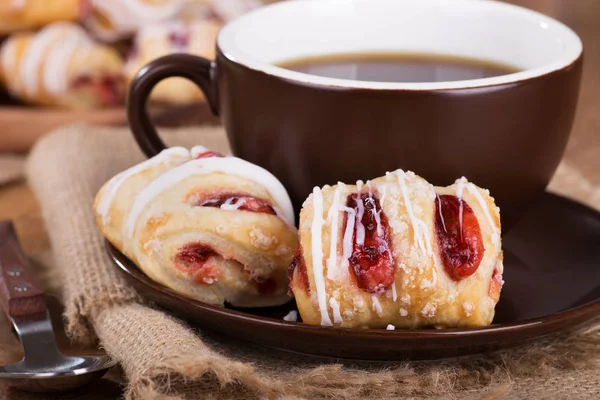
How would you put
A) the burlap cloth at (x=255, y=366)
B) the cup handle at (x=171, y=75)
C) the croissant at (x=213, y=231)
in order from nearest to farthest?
the burlap cloth at (x=255, y=366) → the croissant at (x=213, y=231) → the cup handle at (x=171, y=75)

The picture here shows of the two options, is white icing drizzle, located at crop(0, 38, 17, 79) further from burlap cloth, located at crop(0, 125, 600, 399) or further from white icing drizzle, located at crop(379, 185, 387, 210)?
white icing drizzle, located at crop(379, 185, 387, 210)

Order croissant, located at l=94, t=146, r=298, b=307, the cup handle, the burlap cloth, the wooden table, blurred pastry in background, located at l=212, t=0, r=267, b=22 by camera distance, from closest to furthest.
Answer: the burlap cloth, croissant, located at l=94, t=146, r=298, b=307, the cup handle, the wooden table, blurred pastry in background, located at l=212, t=0, r=267, b=22

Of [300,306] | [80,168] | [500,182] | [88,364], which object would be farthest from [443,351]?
[80,168]

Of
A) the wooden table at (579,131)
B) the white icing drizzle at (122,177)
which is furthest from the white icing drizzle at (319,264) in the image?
the wooden table at (579,131)

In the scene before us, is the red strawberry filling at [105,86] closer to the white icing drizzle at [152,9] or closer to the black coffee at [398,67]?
the white icing drizzle at [152,9]

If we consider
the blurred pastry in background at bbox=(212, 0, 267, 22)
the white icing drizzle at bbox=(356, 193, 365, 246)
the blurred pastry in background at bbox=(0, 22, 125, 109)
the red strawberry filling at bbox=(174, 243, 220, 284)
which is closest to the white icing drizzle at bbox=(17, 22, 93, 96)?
the blurred pastry in background at bbox=(0, 22, 125, 109)

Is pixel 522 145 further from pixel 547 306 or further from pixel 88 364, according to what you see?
pixel 88 364
